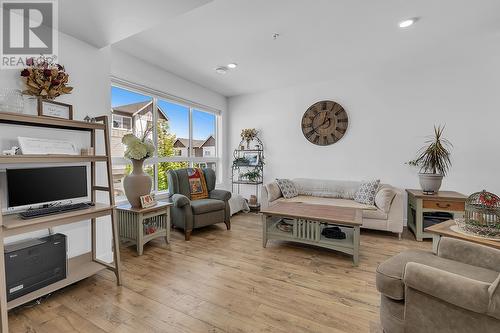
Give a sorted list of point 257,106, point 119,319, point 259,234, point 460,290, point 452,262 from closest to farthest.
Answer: point 460,290 < point 452,262 < point 119,319 < point 259,234 < point 257,106

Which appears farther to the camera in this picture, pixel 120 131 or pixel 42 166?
pixel 120 131

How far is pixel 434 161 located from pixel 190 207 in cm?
359

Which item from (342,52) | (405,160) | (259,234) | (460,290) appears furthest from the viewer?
(405,160)

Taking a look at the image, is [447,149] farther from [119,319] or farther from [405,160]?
A: [119,319]

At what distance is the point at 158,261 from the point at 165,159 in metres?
1.87

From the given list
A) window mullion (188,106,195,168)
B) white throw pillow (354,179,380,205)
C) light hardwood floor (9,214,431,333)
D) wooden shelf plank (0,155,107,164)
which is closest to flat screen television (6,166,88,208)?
wooden shelf plank (0,155,107,164)

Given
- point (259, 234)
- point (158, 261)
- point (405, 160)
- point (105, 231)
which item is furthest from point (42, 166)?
point (405, 160)

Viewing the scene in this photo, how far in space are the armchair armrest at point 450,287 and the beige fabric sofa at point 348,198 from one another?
228cm

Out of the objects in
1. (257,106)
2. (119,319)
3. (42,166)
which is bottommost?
(119,319)

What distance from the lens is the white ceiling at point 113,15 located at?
5.78ft

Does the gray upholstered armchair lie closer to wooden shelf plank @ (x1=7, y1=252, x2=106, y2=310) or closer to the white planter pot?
wooden shelf plank @ (x1=7, y1=252, x2=106, y2=310)

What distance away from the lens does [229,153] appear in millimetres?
5473

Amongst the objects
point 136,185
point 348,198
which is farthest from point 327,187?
point 136,185

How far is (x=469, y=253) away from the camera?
150cm
